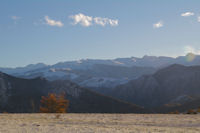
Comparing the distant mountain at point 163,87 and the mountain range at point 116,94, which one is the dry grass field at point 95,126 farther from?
the distant mountain at point 163,87

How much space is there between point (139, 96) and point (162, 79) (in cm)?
1744

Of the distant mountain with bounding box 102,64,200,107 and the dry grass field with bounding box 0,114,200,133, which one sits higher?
the distant mountain with bounding box 102,64,200,107

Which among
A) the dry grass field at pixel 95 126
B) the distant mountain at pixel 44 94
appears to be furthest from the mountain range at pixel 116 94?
the dry grass field at pixel 95 126

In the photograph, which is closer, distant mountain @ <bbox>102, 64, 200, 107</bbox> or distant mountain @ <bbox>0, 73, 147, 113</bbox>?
distant mountain @ <bbox>0, 73, 147, 113</bbox>

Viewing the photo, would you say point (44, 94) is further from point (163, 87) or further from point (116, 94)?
point (116, 94)

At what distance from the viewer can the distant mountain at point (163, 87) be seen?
12706cm

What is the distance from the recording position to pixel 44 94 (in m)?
85.5

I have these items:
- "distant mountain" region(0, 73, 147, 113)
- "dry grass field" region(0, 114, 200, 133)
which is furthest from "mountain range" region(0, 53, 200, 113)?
"dry grass field" region(0, 114, 200, 133)

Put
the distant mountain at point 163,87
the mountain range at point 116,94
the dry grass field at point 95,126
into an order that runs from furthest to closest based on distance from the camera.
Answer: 1. the distant mountain at point 163,87
2. the mountain range at point 116,94
3. the dry grass field at point 95,126

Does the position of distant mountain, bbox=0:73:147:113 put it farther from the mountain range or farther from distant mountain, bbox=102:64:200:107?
distant mountain, bbox=102:64:200:107

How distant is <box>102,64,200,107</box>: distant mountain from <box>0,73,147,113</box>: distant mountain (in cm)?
4891

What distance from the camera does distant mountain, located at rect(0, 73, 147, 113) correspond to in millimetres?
69262

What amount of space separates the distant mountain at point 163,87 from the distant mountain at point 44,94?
48913 millimetres

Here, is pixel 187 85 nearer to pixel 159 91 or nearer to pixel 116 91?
pixel 159 91
